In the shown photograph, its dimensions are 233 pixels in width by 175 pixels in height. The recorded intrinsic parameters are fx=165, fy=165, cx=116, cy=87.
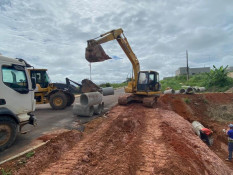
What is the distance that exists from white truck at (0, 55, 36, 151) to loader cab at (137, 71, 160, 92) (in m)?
8.10

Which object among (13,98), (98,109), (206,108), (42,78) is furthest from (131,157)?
(206,108)

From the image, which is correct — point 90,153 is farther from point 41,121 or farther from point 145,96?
point 145,96

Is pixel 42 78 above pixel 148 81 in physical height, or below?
above

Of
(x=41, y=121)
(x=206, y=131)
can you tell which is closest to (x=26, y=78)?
(x=41, y=121)

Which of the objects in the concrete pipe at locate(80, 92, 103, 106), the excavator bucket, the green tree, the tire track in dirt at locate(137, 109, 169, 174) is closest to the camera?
the tire track in dirt at locate(137, 109, 169, 174)

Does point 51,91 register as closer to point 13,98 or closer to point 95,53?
point 95,53

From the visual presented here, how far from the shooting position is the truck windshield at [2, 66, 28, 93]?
5.28m

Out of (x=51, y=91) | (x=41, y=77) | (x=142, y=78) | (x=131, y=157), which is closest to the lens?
(x=131, y=157)

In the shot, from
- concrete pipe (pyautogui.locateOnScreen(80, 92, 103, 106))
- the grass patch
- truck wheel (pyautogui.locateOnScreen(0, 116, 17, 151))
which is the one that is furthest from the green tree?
truck wheel (pyautogui.locateOnScreen(0, 116, 17, 151))

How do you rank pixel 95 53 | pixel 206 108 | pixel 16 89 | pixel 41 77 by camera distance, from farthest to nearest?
pixel 206 108 → pixel 41 77 → pixel 95 53 → pixel 16 89

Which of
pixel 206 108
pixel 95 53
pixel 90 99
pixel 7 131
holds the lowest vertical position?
pixel 206 108

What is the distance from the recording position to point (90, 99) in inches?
369

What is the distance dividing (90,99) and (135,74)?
5.10 metres

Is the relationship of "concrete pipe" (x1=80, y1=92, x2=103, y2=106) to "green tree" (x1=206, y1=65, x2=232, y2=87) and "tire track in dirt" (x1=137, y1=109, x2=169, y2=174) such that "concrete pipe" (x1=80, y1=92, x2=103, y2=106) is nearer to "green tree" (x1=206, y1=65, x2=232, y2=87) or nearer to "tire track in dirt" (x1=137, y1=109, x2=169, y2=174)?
"tire track in dirt" (x1=137, y1=109, x2=169, y2=174)
